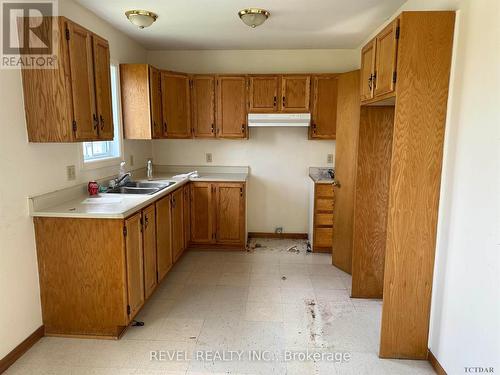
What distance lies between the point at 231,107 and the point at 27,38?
2.40m

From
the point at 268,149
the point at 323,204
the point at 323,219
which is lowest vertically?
the point at 323,219

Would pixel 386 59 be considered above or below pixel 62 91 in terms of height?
above

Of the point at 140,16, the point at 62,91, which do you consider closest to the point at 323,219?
the point at 140,16

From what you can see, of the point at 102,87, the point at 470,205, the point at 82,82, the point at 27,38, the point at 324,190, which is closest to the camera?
the point at 470,205

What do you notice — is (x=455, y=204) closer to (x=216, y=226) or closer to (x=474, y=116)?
(x=474, y=116)

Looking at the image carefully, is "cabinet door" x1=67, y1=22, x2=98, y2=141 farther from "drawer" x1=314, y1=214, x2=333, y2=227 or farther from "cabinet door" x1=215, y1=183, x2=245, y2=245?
"drawer" x1=314, y1=214, x2=333, y2=227

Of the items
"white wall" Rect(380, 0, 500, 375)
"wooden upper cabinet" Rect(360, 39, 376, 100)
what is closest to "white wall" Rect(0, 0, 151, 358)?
"wooden upper cabinet" Rect(360, 39, 376, 100)

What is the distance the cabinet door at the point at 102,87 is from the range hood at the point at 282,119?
6.01 ft

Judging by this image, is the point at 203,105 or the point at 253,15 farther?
the point at 203,105

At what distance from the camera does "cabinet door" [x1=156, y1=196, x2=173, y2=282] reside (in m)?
2.98

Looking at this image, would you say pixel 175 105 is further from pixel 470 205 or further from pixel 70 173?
pixel 470 205

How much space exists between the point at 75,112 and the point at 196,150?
2408 mm

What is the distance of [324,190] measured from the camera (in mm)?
3994

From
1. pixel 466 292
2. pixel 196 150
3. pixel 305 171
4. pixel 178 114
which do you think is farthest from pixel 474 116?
pixel 196 150
